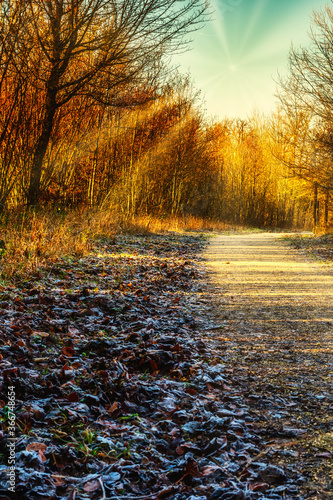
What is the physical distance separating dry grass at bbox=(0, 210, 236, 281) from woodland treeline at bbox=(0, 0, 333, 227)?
68 centimetres

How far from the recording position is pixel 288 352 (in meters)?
4.50

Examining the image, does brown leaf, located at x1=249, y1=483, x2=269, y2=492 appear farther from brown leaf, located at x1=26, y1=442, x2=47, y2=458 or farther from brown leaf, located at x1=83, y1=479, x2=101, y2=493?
brown leaf, located at x1=26, y1=442, x2=47, y2=458

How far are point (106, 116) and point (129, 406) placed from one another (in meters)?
12.0

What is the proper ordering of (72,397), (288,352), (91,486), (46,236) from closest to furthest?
(91,486), (72,397), (288,352), (46,236)

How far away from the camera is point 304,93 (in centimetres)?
1460

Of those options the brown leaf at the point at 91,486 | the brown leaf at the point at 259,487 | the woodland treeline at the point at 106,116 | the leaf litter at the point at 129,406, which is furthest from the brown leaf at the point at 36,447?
the woodland treeline at the point at 106,116

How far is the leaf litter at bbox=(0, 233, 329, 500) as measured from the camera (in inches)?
94.5

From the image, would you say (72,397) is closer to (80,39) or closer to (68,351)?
(68,351)

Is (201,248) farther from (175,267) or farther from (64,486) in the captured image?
(64,486)

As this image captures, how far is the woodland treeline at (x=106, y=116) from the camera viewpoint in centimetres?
901

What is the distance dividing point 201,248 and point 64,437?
38.2ft

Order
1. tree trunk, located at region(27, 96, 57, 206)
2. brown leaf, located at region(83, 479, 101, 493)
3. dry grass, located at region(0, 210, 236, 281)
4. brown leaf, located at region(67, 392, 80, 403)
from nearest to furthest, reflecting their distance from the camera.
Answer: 1. brown leaf, located at region(83, 479, 101, 493)
2. brown leaf, located at region(67, 392, 80, 403)
3. dry grass, located at region(0, 210, 236, 281)
4. tree trunk, located at region(27, 96, 57, 206)

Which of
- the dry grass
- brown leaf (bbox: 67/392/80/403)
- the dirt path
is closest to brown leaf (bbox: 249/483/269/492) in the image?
the dirt path

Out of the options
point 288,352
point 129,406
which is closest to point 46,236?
point 288,352
